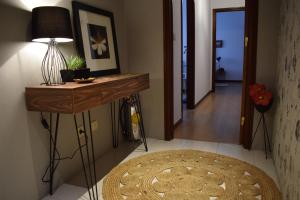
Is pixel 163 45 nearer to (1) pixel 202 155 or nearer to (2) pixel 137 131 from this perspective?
(2) pixel 137 131

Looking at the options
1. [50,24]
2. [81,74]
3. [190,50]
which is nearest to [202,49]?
[190,50]

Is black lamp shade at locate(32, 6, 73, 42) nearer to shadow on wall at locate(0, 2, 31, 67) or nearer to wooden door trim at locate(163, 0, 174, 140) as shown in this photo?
shadow on wall at locate(0, 2, 31, 67)

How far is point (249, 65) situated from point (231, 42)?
6.23 metres

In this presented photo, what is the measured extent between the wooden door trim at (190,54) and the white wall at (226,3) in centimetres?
174

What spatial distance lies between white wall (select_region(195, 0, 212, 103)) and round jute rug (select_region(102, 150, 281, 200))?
8.72ft

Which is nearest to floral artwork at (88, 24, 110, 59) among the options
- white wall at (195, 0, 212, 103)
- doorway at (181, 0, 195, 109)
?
doorway at (181, 0, 195, 109)

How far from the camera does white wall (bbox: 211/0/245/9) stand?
A: 5621 millimetres

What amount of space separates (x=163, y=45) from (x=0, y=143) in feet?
6.43

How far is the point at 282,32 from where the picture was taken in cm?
220

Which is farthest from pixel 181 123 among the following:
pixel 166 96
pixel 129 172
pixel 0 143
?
pixel 0 143

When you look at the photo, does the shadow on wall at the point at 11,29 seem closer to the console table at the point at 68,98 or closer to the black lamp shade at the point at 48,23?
the black lamp shade at the point at 48,23

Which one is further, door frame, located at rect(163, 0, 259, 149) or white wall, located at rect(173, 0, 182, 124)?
white wall, located at rect(173, 0, 182, 124)

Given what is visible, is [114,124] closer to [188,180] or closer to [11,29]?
[188,180]

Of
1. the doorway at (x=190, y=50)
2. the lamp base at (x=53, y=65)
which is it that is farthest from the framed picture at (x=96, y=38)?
the doorway at (x=190, y=50)
